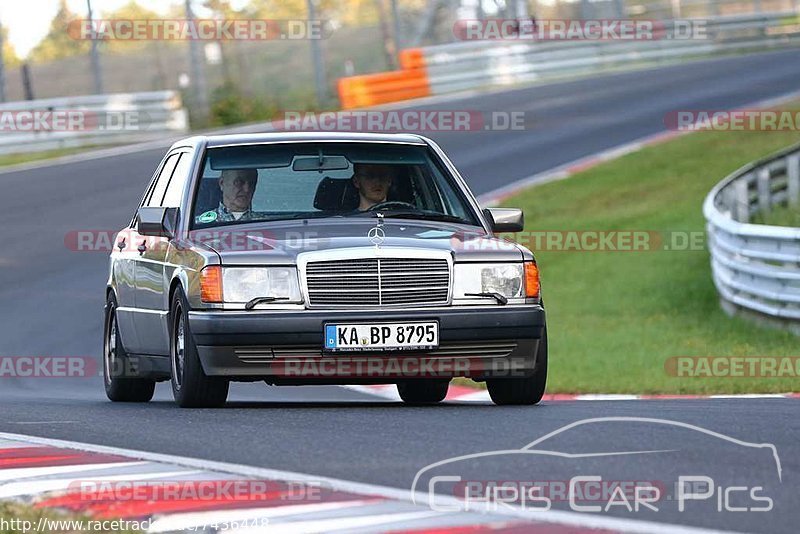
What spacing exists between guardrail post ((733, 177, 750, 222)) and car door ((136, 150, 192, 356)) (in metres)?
10.3

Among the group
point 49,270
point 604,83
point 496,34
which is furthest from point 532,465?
point 496,34

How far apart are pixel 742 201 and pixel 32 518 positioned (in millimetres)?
15109

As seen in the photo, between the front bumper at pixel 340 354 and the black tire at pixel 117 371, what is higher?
the front bumper at pixel 340 354

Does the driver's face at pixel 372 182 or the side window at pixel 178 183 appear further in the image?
the side window at pixel 178 183

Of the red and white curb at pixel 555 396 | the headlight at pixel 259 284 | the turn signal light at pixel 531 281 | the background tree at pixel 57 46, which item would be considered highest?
the headlight at pixel 259 284

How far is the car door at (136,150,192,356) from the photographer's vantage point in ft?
31.2

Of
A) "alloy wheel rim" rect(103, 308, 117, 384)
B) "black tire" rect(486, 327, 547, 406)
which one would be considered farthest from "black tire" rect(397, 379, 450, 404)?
"alloy wheel rim" rect(103, 308, 117, 384)

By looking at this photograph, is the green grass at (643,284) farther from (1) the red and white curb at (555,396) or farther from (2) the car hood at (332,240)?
(2) the car hood at (332,240)

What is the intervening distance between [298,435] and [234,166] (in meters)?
2.53

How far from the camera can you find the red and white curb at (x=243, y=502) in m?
5.19

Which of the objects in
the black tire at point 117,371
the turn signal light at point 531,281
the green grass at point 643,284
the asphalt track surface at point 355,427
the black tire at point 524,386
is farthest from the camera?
the green grass at point 643,284

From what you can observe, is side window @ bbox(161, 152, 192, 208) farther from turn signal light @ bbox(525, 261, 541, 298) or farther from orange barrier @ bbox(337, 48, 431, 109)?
orange barrier @ bbox(337, 48, 431, 109)

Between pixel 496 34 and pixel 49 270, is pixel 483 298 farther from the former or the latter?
pixel 496 34

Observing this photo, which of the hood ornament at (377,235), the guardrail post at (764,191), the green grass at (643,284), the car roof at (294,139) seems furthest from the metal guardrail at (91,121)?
the hood ornament at (377,235)
